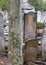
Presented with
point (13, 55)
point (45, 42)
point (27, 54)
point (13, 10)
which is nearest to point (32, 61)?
point (27, 54)

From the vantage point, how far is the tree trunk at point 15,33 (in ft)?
16.6

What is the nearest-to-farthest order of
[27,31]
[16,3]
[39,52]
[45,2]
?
[16,3]
[39,52]
[27,31]
[45,2]

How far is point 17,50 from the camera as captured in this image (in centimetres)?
529

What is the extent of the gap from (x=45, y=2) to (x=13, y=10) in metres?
19.2

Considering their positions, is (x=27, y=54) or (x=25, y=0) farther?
(x=25, y=0)

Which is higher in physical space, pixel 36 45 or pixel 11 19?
pixel 11 19

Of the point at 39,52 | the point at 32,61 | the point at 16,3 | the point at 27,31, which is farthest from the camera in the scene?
the point at 27,31

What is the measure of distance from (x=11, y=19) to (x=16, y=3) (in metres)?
0.32

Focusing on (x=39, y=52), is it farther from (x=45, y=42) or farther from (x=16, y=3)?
(x=16, y=3)

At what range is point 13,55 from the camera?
5.34 m

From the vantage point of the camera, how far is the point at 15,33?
5.14m

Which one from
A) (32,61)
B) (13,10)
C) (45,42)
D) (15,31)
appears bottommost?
(32,61)

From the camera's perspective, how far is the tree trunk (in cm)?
507

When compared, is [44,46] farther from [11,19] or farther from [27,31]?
[11,19]
